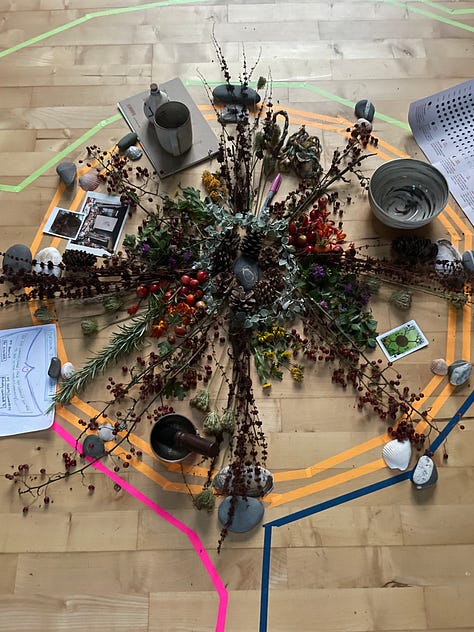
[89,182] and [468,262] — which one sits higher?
[89,182]

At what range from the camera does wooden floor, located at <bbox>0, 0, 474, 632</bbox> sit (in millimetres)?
1675

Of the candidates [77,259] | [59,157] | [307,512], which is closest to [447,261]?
[307,512]

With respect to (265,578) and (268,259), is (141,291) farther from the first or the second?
(265,578)

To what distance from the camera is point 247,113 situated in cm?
218

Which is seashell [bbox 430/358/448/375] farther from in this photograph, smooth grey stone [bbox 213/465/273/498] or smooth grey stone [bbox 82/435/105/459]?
smooth grey stone [bbox 82/435/105/459]

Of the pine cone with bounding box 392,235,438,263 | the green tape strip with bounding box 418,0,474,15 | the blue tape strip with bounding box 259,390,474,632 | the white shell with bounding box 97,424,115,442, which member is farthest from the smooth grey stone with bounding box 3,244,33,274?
the green tape strip with bounding box 418,0,474,15

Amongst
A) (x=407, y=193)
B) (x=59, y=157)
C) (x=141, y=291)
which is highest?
(x=59, y=157)

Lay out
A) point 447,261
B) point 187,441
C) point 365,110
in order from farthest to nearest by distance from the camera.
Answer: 1. point 365,110
2. point 447,261
3. point 187,441

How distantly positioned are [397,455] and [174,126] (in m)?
1.42

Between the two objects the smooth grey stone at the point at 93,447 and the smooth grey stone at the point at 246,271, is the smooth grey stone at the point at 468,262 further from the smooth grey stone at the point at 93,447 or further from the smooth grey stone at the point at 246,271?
the smooth grey stone at the point at 93,447

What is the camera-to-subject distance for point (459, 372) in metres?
1.85

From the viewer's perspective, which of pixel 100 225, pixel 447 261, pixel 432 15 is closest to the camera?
pixel 447 261

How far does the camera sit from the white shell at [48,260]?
1.98 metres

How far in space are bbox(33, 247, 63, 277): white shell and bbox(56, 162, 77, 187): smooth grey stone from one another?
0.92 feet
